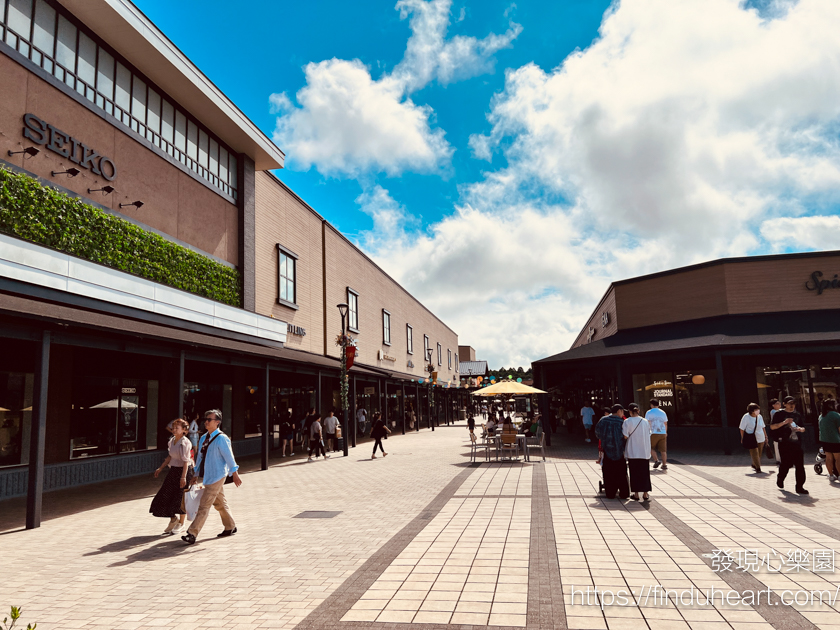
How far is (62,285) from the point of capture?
11773 mm

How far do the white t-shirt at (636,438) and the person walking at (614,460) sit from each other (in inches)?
3.6

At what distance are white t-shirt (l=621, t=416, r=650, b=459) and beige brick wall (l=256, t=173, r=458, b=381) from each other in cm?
1466

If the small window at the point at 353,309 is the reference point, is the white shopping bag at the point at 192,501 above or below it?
below

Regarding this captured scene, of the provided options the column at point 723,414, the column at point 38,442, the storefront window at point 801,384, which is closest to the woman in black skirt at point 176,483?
the column at point 38,442

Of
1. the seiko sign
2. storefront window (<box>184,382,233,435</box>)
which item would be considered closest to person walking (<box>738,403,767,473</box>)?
storefront window (<box>184,382,233,435</box>)

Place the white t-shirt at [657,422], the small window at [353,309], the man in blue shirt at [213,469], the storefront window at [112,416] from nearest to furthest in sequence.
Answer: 1. the man in blue shirt at [213,469]
2. the storefront window at [112,416]
3. the white t-shirt at [657,422]
4. the small window at [353,309]

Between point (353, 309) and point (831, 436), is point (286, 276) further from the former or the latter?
point (831, 436)

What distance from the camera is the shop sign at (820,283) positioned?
67.8 feet

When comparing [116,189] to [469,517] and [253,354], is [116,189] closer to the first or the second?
[253,354]

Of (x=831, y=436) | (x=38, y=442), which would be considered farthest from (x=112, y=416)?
(x=831, y=436)

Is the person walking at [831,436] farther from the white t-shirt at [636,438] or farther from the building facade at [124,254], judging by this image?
the building facade at [124,254]

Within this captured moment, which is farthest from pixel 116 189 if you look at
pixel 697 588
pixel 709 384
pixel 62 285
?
pixel 709 384

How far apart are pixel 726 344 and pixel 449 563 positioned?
14.6m

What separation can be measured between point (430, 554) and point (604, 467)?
4.86m
